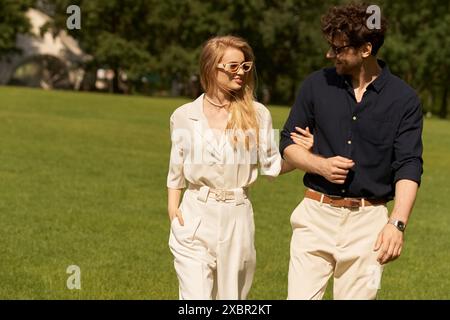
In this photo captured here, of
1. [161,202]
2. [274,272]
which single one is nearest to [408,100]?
[274,272]

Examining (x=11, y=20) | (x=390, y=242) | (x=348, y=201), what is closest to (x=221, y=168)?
(x=348, y=201)

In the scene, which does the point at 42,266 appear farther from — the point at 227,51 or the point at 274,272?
the point at 227,51

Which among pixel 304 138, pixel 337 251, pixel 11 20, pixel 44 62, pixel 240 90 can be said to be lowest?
pixel 44 62

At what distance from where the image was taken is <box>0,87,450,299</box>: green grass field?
→ 9047mm

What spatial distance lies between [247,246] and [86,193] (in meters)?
10.9

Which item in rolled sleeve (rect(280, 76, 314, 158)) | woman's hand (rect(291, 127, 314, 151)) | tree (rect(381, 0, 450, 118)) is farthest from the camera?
tree (rect(381, 0, 450, 118))

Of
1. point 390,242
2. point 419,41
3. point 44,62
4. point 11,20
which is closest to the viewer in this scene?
point 390,242

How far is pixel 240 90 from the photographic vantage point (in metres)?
4.61

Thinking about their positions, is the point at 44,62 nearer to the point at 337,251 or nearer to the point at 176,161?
the point at 176,161

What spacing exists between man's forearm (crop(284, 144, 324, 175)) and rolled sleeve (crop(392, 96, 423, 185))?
423 millimetres

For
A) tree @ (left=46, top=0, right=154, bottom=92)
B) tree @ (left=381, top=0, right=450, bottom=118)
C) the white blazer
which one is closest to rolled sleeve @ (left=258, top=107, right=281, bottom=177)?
the white blazer

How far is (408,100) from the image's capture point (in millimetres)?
4527

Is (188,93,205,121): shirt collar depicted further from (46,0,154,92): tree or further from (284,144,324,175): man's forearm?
(46,0,154,92): tree

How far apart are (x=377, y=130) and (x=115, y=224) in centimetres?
821
